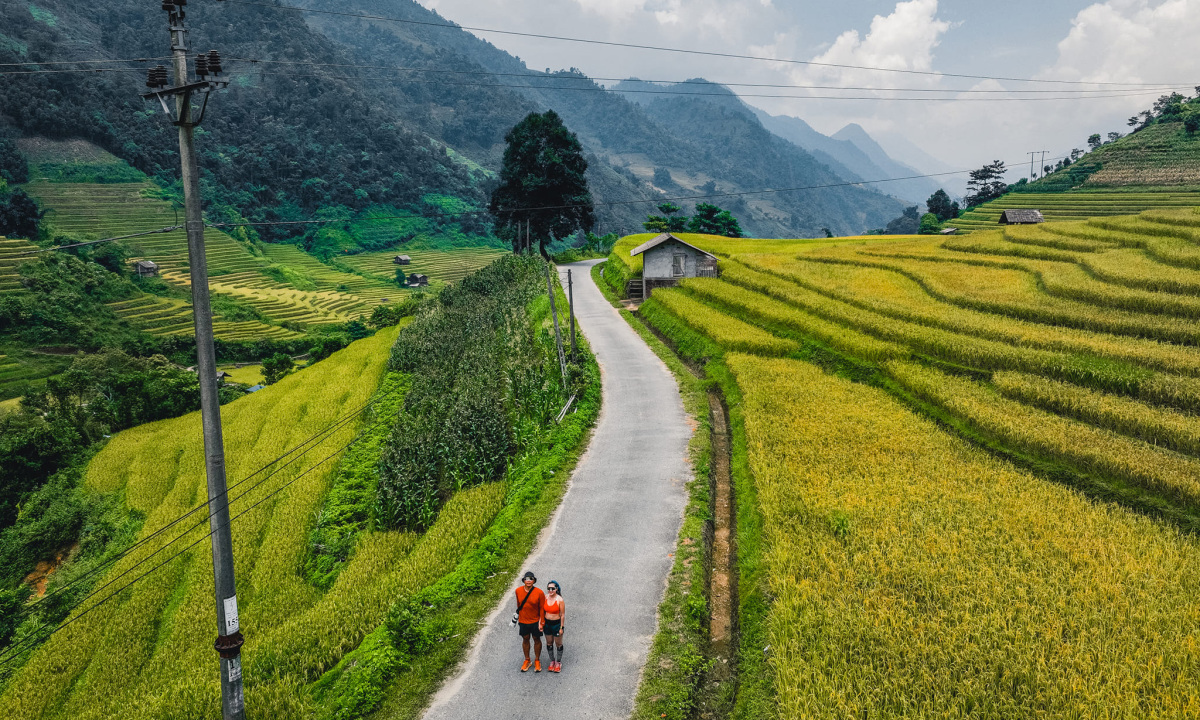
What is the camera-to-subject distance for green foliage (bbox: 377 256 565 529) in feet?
63.2

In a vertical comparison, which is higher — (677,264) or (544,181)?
(544,181)

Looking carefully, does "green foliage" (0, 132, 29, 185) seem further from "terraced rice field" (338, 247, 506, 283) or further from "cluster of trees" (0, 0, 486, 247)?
"terraced rice field" (338, 247, 506, 283)

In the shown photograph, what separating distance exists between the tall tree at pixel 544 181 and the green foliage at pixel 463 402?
74.6ft

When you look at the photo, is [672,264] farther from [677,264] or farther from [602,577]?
[602,577]

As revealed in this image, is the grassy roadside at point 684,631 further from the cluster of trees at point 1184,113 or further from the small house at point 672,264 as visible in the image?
the cluster of trees at point 1184,113

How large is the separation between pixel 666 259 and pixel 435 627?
1370 inches

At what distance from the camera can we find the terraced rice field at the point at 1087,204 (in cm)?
6338

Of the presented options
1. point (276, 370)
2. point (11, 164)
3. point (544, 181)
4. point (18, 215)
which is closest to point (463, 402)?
point (276, 370)

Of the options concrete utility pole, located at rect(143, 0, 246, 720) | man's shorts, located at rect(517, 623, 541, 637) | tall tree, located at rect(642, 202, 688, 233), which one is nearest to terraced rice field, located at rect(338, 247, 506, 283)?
Result: tall tree, located at rect(642, 202, 688, 233)

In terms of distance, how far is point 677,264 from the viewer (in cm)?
4303

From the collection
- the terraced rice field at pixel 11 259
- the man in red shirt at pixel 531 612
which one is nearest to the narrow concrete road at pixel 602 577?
the man in red shirt at pixel 531 612

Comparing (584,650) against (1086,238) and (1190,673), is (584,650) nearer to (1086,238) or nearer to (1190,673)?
(1190,673)

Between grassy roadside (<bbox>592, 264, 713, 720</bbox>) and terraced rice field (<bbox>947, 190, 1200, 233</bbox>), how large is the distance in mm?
60606

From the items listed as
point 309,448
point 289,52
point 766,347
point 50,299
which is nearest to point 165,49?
point 289,52
